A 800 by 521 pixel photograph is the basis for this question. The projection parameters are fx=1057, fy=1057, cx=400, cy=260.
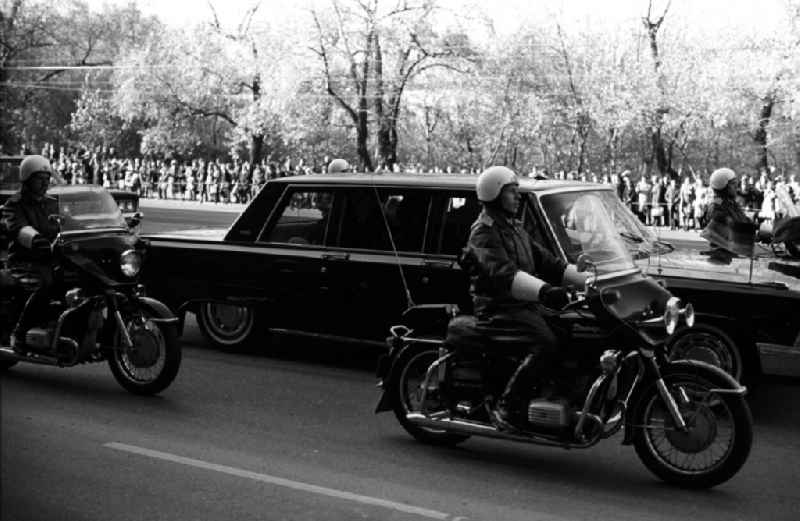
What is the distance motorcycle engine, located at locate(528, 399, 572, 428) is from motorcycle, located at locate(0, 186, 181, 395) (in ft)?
9.66

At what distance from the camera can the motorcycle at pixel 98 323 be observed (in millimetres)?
7719

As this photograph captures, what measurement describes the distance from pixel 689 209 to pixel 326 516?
27.3 meters

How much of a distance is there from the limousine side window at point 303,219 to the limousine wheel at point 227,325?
0.74 m

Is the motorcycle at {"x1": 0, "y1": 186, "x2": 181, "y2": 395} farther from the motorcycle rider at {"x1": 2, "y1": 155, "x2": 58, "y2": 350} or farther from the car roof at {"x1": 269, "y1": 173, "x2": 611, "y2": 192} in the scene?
the car roof at {"x1": 269, "y1": 173, "x2": 611, "y2": 192}

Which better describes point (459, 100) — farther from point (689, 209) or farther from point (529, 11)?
point (689, 209)

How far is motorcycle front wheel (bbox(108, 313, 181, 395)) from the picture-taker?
7652 millimetres

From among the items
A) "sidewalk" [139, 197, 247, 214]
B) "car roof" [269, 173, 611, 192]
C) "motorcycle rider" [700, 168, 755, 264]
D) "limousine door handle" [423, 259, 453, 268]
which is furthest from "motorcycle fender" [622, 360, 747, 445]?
"sidewalk" [139, 197, 247, 214]

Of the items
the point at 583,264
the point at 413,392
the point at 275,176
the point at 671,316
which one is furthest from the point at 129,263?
the point at 275,176

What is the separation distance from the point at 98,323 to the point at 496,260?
3.42 meters

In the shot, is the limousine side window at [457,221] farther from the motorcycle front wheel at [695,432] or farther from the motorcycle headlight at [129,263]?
the motorcycle front wheel at [695,432]

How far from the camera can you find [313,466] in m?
6.07

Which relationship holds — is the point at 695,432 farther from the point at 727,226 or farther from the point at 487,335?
the point at 727,226

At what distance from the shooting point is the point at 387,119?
1823 inches

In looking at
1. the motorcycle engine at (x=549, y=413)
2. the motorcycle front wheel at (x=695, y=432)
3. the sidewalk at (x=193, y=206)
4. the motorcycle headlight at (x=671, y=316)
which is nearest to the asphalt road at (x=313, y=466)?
the motorcycle front wheel at (x=695, y=432)
